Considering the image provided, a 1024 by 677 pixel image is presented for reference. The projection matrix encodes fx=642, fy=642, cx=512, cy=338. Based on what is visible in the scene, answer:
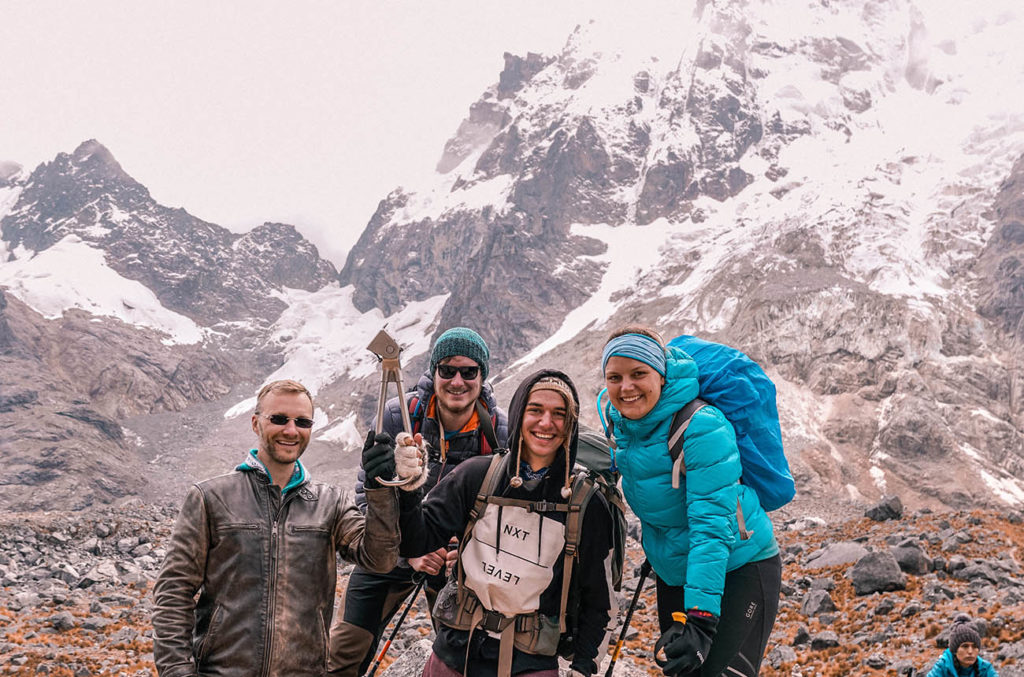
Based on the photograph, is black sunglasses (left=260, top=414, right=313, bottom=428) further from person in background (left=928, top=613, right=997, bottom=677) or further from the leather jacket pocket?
person in background (left=928, top=613, right=997, bottom=677)

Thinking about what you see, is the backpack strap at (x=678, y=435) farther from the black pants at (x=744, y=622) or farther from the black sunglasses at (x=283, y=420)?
the black sunglasses at (x=283, y=420)

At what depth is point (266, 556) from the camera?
13.4ft

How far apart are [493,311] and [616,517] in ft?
508

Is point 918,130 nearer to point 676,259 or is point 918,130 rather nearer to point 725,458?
point 676,259

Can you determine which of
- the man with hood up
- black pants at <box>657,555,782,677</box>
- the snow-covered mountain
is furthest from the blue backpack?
the snow-covered mountain

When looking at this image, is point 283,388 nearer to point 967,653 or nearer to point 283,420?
point 283,420

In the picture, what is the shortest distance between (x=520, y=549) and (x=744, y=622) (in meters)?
1.59

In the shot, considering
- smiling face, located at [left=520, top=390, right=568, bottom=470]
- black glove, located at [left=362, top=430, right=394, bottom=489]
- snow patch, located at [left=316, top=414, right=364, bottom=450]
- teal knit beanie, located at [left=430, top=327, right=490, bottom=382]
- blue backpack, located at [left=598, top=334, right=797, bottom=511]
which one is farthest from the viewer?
snow patch, located at [left=316, top=414, right=364, bottom=450]

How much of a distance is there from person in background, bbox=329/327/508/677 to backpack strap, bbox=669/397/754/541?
1961 mm

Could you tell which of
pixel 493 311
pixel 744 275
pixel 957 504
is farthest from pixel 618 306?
pixel 957 504

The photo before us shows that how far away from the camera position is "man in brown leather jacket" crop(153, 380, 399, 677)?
3.86m

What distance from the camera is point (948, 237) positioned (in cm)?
10894

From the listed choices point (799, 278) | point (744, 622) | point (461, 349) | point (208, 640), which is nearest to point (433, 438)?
point (461, 349)

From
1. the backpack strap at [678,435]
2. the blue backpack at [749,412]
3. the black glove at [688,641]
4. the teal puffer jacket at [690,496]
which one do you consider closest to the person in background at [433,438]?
the teal puffer jacket at [690,496]
